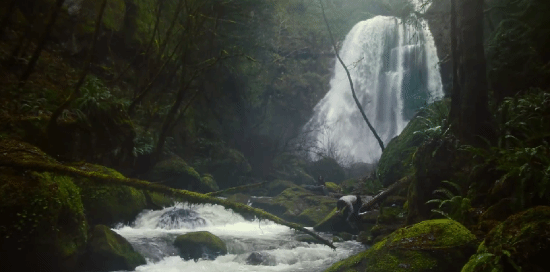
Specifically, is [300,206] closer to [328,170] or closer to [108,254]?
[108,254]

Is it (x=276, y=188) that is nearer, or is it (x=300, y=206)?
(x=300, y=206)

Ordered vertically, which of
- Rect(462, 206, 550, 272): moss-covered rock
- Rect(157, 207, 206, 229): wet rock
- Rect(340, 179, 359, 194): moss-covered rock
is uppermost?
Rect(340, 179, 359, 194): moss-covered rock

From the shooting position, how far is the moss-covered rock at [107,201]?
7387mm

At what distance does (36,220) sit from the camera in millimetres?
4691

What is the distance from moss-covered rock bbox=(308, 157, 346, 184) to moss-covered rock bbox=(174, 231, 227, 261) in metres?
15.6

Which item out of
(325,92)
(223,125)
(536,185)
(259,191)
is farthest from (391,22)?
(536,185)

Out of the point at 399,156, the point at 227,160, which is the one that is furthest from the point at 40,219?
the point at 227,160

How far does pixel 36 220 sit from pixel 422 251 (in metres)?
4.52

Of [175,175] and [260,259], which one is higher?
[175,175]

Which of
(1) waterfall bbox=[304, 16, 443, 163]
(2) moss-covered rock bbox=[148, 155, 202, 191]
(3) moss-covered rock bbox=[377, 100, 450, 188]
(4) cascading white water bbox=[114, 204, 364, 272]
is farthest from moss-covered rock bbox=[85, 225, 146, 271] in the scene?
(1) waterfall bbox=[304, 16, 443, 163]

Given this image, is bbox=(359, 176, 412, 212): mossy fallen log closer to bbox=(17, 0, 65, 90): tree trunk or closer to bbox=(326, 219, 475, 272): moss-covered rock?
bbox=(326, 219, 475, 272): moss-covered rock

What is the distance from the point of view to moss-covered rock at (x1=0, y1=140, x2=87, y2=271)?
174 inches

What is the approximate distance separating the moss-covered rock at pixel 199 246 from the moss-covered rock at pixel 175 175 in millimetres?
4899

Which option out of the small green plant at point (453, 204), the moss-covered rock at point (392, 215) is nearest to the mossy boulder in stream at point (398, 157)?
the moss-covered rock at point (392, 215)
